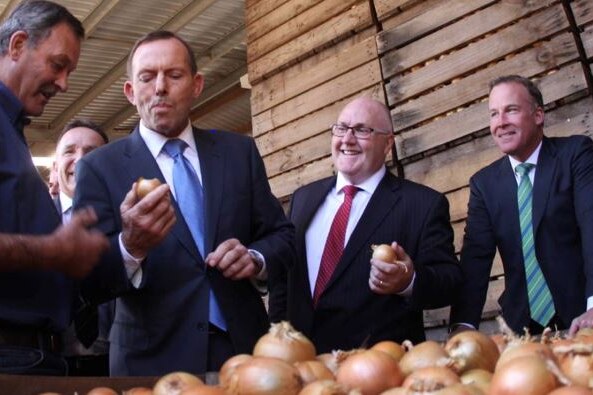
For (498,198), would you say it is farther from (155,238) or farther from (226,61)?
(226,61)

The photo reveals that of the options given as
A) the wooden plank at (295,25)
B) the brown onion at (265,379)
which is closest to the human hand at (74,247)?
the brown onion at (265,379)

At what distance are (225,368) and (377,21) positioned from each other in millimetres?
4022

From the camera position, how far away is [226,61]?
32.7 feet

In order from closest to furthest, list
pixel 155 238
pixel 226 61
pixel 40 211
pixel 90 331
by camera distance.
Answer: pixel 40 211, pixel 155 238, pixel 90 331, pixel 226 61

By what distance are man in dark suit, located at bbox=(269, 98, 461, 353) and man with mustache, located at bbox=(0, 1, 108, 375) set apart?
1143mm

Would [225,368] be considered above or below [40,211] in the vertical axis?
below

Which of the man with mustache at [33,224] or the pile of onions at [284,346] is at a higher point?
the man with mustache at [33,224]

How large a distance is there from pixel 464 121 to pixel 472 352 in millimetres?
3133

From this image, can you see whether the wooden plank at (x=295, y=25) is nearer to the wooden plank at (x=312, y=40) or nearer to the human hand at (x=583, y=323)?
the wooden plank at (x=312, y=40)

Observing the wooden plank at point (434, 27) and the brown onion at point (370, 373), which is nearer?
the brown onion at point (370, 373)

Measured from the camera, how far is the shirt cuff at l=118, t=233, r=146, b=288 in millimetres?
2393

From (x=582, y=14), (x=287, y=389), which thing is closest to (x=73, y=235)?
(x=287, y=389)

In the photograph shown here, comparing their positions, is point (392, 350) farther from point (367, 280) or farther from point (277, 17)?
point (277, 17)

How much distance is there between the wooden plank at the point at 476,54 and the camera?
423 centimetres
